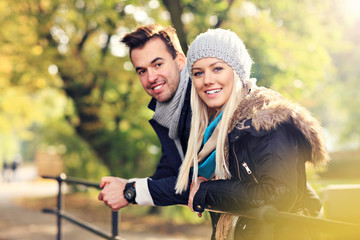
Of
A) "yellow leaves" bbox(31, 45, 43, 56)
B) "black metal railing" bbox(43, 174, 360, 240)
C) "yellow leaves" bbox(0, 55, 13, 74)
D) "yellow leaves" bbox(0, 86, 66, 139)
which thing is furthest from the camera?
"yellow leaves" bbox(0, 86, 66, 139)

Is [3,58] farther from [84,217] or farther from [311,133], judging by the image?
[311,133]

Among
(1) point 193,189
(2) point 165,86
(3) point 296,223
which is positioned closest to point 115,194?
(1) point 193,189

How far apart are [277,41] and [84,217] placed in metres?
6.76

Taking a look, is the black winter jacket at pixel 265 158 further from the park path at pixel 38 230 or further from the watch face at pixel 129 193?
the park path at pixel 38 230

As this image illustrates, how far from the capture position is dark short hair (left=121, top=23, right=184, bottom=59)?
2.65 m

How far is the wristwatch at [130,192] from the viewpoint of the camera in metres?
2.27

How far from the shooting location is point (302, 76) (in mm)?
7547

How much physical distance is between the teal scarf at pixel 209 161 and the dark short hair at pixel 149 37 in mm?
839

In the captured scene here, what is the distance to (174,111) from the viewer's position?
2.55 meters

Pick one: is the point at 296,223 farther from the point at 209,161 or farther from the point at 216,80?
the point at 216,80

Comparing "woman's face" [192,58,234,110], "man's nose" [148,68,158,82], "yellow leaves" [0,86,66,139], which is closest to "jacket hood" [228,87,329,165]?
"woman's face" [192,58,234,110]

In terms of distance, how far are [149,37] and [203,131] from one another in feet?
2.77

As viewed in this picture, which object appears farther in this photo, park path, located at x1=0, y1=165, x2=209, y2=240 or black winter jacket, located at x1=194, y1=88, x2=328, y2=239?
park path, located at x1=0, y1=165, x2=209, y2=240

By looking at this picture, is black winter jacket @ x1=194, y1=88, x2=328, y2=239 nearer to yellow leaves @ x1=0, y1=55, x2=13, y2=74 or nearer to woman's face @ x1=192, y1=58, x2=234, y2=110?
woman's face @ x1=192, y1=58, x2=234, y2=110
